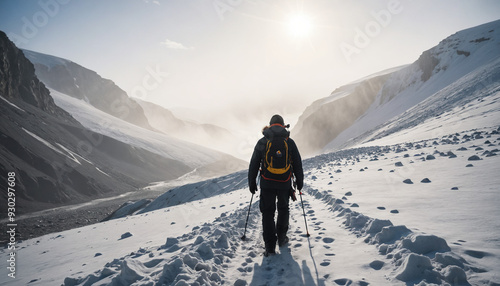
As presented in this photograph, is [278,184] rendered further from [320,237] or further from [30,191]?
[30,191]

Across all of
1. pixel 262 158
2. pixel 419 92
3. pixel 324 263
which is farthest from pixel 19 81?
pixel 419 92

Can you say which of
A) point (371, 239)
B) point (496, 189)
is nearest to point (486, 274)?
point (371, 239)

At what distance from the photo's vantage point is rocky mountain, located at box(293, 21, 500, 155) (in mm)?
40844

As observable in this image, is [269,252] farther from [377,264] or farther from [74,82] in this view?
[74,82]

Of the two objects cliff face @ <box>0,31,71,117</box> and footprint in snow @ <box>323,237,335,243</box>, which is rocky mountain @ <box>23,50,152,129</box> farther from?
footprint in snow @ <box>323,237,335,243</box>

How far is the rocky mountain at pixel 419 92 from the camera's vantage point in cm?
4084

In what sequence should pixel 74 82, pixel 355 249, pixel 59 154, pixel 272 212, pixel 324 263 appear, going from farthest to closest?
1. pixel 74 82
2. pixel 59 154
3. pixel 272 212
4. pixel 355 249
5. pixel 324 263

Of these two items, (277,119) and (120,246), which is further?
Result: (120,246)

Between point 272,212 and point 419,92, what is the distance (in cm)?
8311

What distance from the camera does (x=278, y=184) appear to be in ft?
18.5

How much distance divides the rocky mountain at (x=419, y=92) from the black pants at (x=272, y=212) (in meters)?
38.1

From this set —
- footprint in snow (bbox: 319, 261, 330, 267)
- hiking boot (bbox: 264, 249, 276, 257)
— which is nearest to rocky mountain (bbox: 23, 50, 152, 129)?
hiking boot (bbox: 264, 249, 276, 257)

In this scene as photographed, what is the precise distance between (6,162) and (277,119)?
6500 cm

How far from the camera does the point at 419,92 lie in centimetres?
7044
